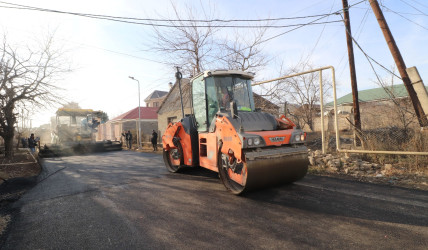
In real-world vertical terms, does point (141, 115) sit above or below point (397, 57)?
above

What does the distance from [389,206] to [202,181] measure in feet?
12.2

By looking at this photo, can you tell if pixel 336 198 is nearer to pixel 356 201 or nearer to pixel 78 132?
pixel 356 201

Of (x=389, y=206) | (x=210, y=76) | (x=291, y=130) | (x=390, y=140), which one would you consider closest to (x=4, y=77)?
(x=210, y=76)

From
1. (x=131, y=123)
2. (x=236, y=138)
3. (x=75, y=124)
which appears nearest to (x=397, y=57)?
(x=236, y=138)

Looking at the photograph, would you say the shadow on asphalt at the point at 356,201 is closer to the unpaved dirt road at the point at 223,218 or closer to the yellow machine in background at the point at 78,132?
the unpaved dirt road at the point at 223,218

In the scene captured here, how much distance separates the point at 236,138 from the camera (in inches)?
162

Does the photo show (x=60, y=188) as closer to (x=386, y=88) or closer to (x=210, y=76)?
(x=210, y=76)

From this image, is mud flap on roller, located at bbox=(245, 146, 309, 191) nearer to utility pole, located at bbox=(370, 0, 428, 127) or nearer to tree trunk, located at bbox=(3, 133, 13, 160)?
utility pole, located at bbox=(370, 0, 428, 127)

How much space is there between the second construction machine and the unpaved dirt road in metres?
0.45

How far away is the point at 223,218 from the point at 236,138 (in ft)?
4.40

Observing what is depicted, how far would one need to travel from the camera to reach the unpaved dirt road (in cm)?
278

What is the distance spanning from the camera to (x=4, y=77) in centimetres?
1046

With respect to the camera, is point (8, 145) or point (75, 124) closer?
point (8, 145)

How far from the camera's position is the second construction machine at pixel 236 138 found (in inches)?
160
